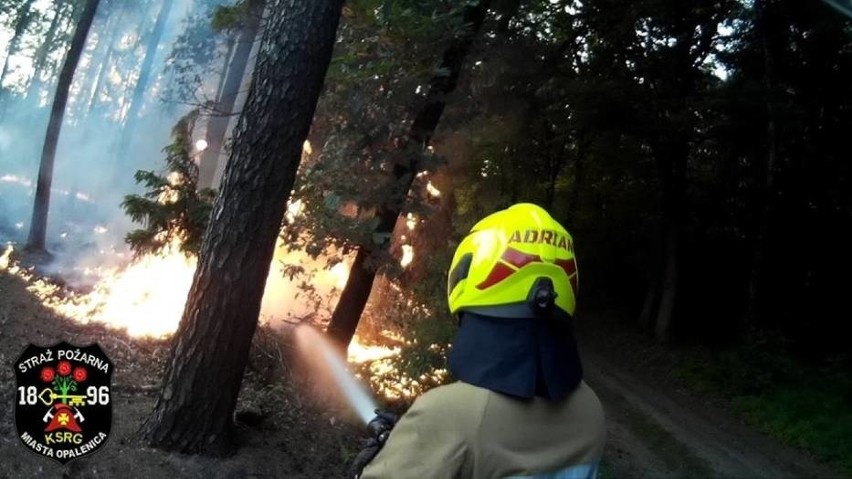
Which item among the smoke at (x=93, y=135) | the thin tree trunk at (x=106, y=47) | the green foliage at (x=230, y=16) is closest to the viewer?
the green foliage at (x=230, y=16)

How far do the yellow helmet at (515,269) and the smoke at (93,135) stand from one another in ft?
65.1

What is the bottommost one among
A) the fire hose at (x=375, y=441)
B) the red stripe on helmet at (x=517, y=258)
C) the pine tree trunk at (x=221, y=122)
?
the fire hose at (x=375, y=441)

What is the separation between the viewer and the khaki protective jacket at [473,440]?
1.63 metres

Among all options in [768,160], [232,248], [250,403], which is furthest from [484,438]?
[768,160]

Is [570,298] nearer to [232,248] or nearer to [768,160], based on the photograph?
[232,248]

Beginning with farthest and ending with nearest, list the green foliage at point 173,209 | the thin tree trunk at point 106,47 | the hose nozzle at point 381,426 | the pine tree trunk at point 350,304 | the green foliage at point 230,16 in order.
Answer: the thin tree trunk at point 106,47
the green foliage at point 230,16
the pine tree trunk at point 350,304
the green foliage at point 173,209
the hose nozzle at point 381,426

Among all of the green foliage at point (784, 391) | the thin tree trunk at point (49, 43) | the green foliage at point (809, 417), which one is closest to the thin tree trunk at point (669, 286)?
the green foliage at point (784, 391)

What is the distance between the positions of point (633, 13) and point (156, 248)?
43.1ft

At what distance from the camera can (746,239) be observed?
18.5 m

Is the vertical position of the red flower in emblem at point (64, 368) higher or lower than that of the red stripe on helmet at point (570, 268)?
lower

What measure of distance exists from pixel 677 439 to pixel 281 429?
729 cm

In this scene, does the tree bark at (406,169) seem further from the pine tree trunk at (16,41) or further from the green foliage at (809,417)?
the pine tree trunk at (16,41)

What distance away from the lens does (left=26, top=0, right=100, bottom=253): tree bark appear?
16500 millimetres

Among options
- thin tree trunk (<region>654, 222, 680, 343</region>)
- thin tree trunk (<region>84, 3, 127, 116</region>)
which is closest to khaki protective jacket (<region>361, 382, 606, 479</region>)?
thin tree trunk (<region>654, 222, 680, 343</region>)
